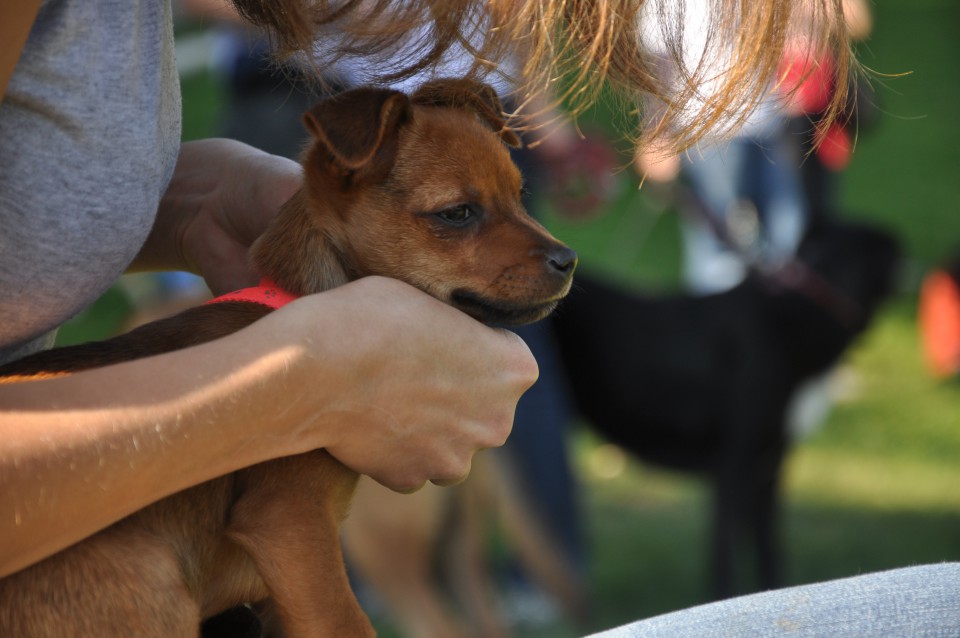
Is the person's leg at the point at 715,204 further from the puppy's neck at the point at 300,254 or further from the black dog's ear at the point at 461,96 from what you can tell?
the puppy's neck at the point at 300,254

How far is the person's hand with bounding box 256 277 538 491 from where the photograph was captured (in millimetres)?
1640

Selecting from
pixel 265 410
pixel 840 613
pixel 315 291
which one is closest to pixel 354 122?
pixel 315 291

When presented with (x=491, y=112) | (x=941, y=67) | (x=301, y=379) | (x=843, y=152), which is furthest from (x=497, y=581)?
(x=941, y=67)

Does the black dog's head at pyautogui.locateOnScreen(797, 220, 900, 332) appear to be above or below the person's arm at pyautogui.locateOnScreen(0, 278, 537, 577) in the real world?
below

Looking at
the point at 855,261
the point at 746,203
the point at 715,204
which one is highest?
the point at 855,261

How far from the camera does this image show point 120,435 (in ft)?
→ 4.83

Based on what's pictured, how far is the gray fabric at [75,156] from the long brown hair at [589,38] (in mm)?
294

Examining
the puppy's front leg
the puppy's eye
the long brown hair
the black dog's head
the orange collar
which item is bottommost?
the black dog's head

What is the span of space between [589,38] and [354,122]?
18.0 inches

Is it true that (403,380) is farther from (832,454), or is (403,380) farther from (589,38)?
(832,454)

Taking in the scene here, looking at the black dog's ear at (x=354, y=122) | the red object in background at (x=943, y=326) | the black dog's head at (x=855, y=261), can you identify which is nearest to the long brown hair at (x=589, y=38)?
the black dog's ear at (x=354, y=122)

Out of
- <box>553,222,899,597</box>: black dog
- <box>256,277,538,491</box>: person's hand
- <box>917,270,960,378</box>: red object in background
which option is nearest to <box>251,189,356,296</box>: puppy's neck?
<box>256,277,538,491</box>: person's hand

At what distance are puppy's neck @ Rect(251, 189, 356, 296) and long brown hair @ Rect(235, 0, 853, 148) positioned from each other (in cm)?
32

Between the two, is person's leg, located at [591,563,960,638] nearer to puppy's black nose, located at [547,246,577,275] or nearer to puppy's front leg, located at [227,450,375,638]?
puppy's front leg, located at [227,450,375,638]
